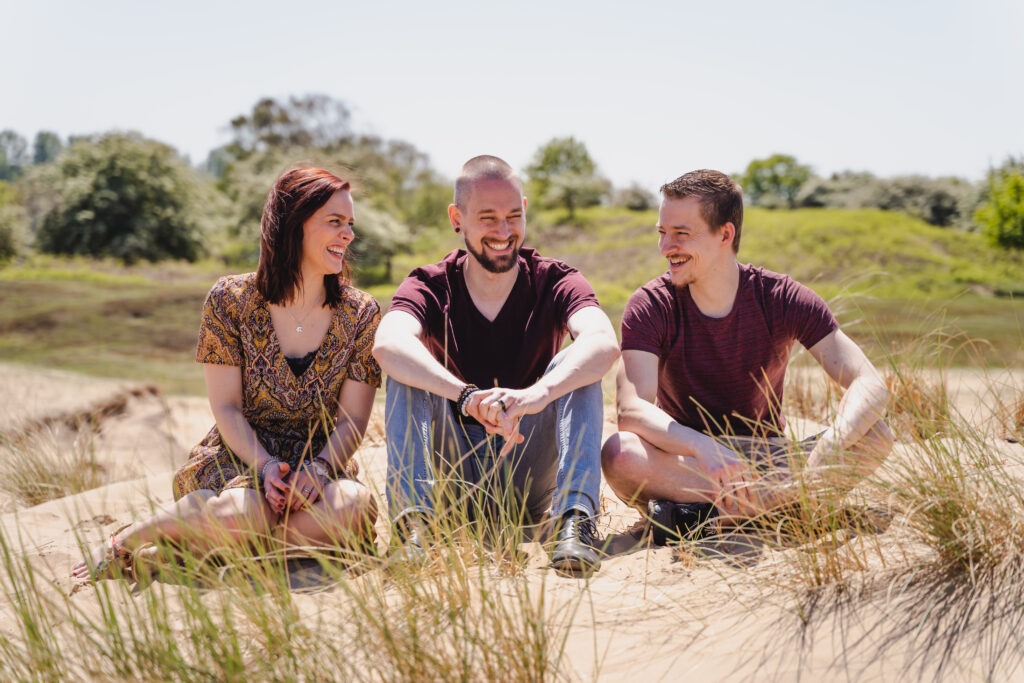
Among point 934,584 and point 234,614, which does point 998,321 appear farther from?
point 234,614

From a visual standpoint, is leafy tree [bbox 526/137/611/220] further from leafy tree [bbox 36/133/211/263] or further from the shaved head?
the shaved head

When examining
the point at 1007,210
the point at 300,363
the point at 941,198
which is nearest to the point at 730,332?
the point at 300,363

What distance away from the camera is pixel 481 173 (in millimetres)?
3277

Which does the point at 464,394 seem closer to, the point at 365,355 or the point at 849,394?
the point at 365,355

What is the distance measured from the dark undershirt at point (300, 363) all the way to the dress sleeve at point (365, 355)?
16 cm

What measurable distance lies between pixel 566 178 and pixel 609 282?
330 inches

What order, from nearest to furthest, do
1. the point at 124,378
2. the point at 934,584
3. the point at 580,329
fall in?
the point at 934,584, the point at 580,329, the point at 124,378

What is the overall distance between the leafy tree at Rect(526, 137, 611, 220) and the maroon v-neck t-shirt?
16730 millimetres

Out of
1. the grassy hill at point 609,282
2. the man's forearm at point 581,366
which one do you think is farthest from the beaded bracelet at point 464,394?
the grassy hill at point 609,282

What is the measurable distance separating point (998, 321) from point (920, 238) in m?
7.36

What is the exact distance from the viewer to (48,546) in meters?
3.38

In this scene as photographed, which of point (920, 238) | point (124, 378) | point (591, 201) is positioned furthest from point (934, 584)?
point (591, 201)

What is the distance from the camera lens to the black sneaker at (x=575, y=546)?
258 centimetres

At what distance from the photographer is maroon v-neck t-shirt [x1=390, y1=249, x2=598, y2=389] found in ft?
10.9
